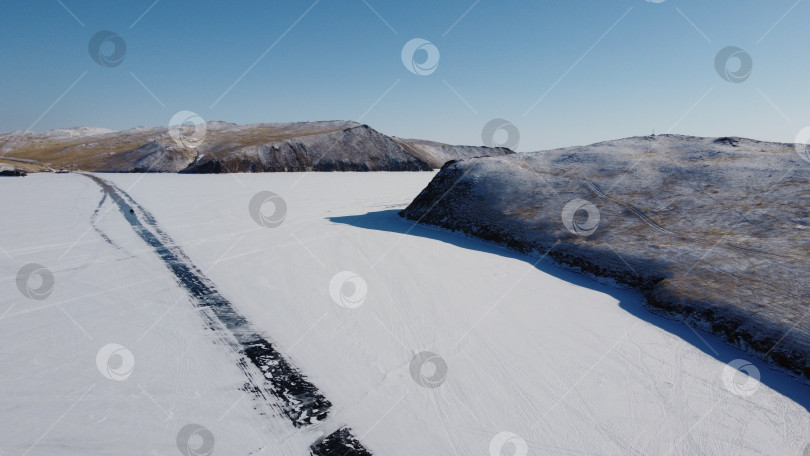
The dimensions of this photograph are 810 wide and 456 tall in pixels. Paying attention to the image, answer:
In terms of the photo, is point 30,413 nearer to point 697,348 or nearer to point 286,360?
point 286,360

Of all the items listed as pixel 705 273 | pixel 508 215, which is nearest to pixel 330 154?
pixel 508 215
